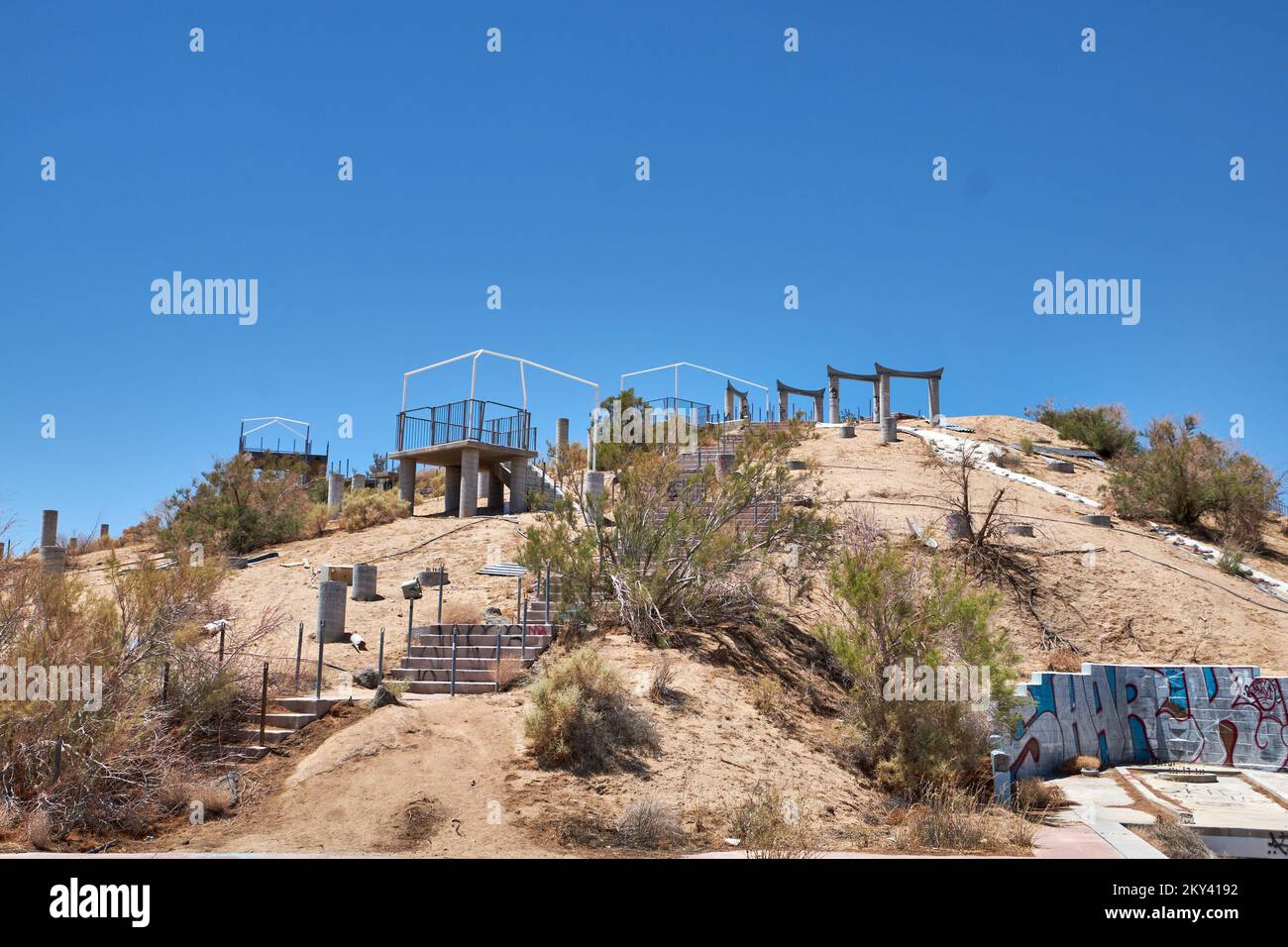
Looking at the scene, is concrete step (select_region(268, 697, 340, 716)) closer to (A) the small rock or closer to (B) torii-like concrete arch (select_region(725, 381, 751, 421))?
(A) the small rock

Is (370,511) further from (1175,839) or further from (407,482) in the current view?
(1175,839)

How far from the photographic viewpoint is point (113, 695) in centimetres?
1056

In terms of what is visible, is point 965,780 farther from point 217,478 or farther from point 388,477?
point 388,477

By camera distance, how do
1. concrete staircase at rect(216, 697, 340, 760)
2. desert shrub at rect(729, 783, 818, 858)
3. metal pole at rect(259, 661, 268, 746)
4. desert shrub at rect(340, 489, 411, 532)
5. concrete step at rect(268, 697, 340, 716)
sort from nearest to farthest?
1. desert shrub at rect(729, 783, 818, 858)
2. concrete staircase at rect(216, 697, 340, 760)
3. metal pole at rect(259, 661, 268, 746)
4. concrete step at rect(268, 697, 340, 716)
5. desert shrub at rect(340, 489, 411, 532)

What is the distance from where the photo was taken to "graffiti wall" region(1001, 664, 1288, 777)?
16.8 m

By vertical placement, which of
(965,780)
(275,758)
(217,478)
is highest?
(217,478)

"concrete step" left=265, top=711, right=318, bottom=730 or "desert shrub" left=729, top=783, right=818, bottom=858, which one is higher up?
"concrete step" left=265, top=711, right=318, bottom=730

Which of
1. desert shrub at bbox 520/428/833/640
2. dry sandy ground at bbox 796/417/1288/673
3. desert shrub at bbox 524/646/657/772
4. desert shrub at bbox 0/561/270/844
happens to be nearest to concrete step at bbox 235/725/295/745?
desert shrub at bbox 0/561/270/844

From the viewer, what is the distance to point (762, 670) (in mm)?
16656

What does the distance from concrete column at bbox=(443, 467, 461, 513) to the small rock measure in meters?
16.5

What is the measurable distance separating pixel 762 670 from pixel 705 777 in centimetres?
472

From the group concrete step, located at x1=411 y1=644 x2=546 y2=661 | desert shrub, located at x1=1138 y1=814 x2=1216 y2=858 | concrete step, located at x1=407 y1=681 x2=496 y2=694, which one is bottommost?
desert shrub, located at x1=1138 y1=814 x2=1216 y2=858

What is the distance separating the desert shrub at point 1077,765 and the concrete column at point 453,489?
69.6 feet
